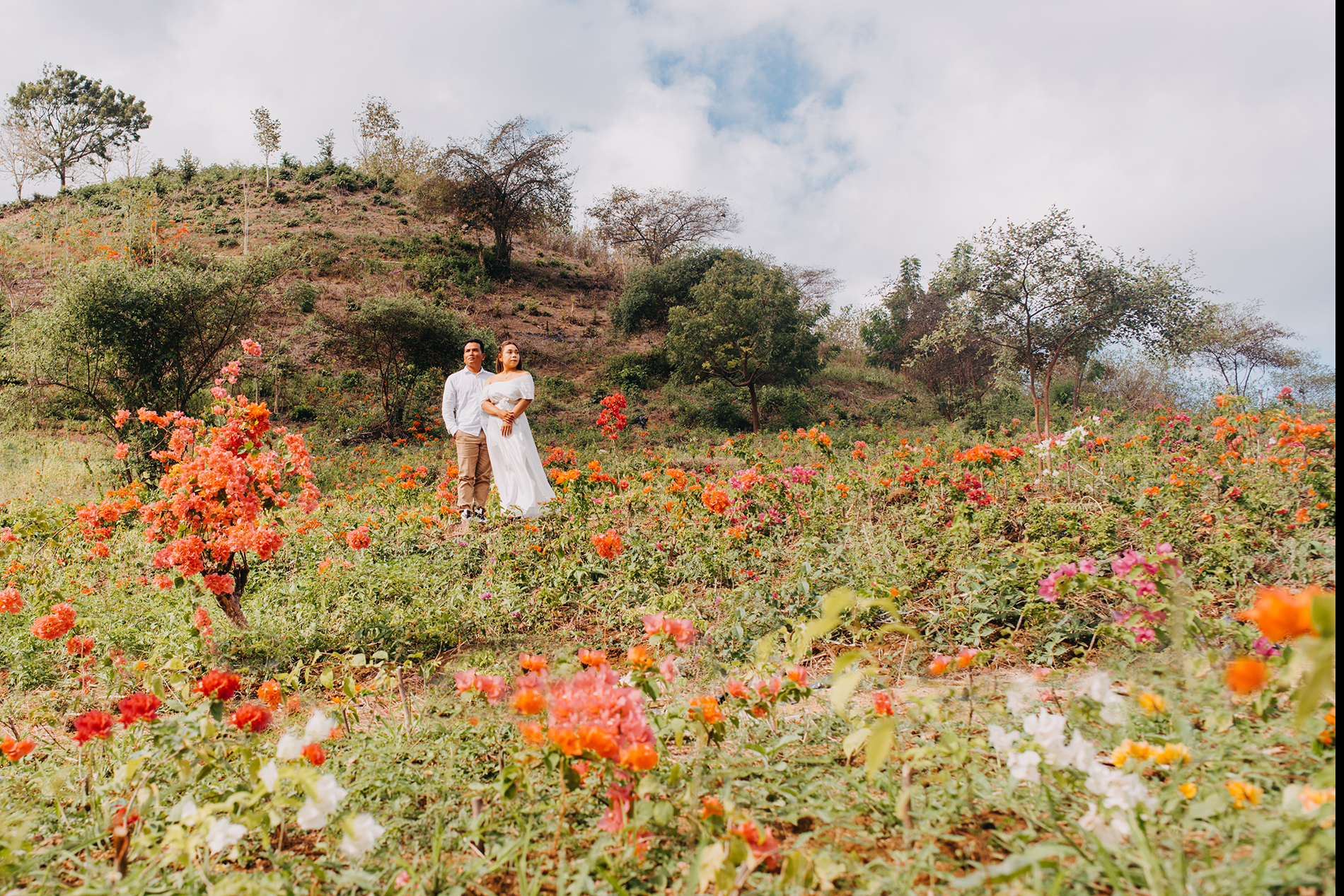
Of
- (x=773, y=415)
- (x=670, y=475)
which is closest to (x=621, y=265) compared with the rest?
(x=773, y=415)

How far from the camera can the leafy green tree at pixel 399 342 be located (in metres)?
Result: 12.2

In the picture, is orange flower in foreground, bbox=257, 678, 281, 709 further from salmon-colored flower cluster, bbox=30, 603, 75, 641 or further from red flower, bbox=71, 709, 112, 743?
salmon-colored flower cluster, bbox=30, 603, 75, 641

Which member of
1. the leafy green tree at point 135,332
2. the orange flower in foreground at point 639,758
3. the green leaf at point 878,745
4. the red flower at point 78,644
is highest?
the leafy green tree at point 135,332

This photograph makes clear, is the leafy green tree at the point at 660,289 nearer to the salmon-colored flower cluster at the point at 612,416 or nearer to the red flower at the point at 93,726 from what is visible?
the salmon-colored flower cluster at the point at 612,416

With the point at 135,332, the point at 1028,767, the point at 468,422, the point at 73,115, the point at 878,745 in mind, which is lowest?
the point at 1028,767

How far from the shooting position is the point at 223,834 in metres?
1.21

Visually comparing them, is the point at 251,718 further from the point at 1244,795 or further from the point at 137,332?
the point at 137,332

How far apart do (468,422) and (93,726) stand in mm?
4239

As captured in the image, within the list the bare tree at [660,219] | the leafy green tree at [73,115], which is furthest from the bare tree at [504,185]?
the leafy green tree at [73,115]

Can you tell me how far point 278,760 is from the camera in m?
1.58

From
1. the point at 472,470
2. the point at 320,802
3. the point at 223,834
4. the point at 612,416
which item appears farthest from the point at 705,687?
the point at 472,470

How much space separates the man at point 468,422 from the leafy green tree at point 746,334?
28.7ft

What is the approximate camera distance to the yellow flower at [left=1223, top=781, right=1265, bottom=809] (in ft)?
3.62

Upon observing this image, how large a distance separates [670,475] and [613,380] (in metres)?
12.4
